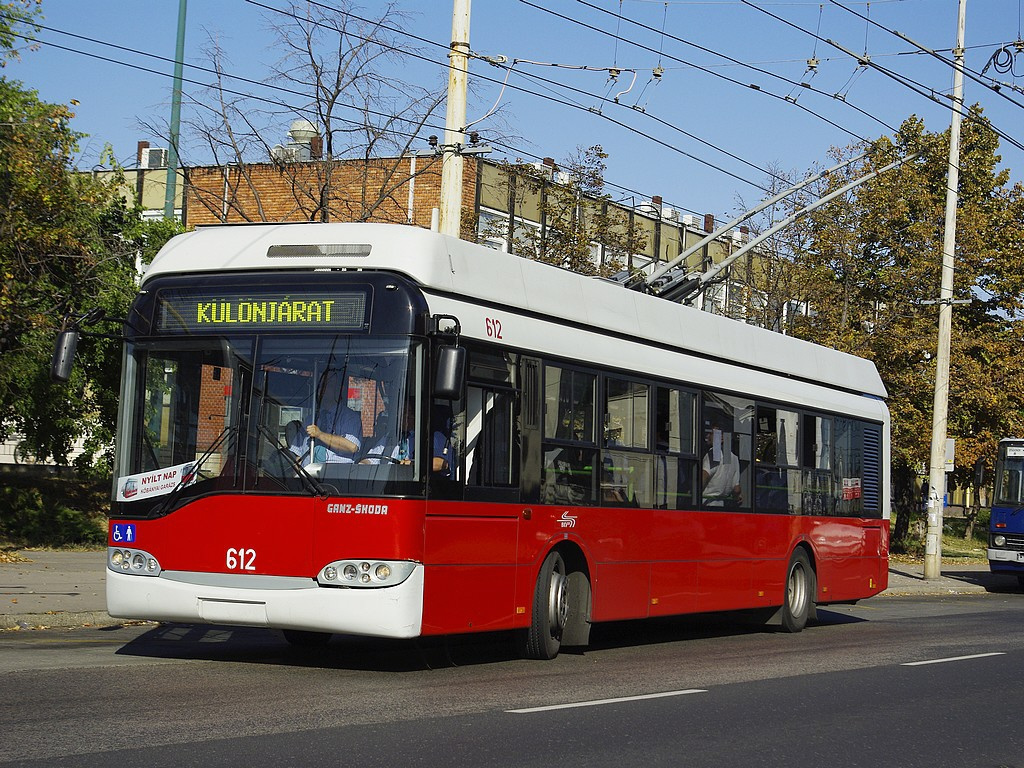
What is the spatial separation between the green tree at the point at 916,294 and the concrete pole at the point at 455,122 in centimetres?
2122

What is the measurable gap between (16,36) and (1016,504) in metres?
22.3

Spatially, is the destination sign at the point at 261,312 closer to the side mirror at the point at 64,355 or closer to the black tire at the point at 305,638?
the side mirror at the point at 64,355

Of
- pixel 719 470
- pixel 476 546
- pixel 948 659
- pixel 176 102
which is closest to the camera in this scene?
pixel 476 546

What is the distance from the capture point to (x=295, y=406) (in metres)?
10.3

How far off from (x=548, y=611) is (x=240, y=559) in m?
2.89

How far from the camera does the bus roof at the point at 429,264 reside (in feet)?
34.8

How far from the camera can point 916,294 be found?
38469mm

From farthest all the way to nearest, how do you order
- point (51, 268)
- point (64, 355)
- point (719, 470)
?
point (51, 268), point (719, 470), point (64, 355)

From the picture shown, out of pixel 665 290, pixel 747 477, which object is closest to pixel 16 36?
pixel 665 290

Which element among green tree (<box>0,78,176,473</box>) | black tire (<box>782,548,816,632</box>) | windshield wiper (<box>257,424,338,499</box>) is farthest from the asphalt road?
green tree (<box>0,78,176,473</box>)

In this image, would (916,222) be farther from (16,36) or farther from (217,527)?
(217,527)

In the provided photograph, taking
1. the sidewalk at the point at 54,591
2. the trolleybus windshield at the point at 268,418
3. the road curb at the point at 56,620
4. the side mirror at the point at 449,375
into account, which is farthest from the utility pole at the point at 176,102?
the side mirror at the point at 449,375

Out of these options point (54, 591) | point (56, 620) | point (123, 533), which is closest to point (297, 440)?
point (123, 533)

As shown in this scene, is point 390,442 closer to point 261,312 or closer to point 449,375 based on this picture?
point 449,375
